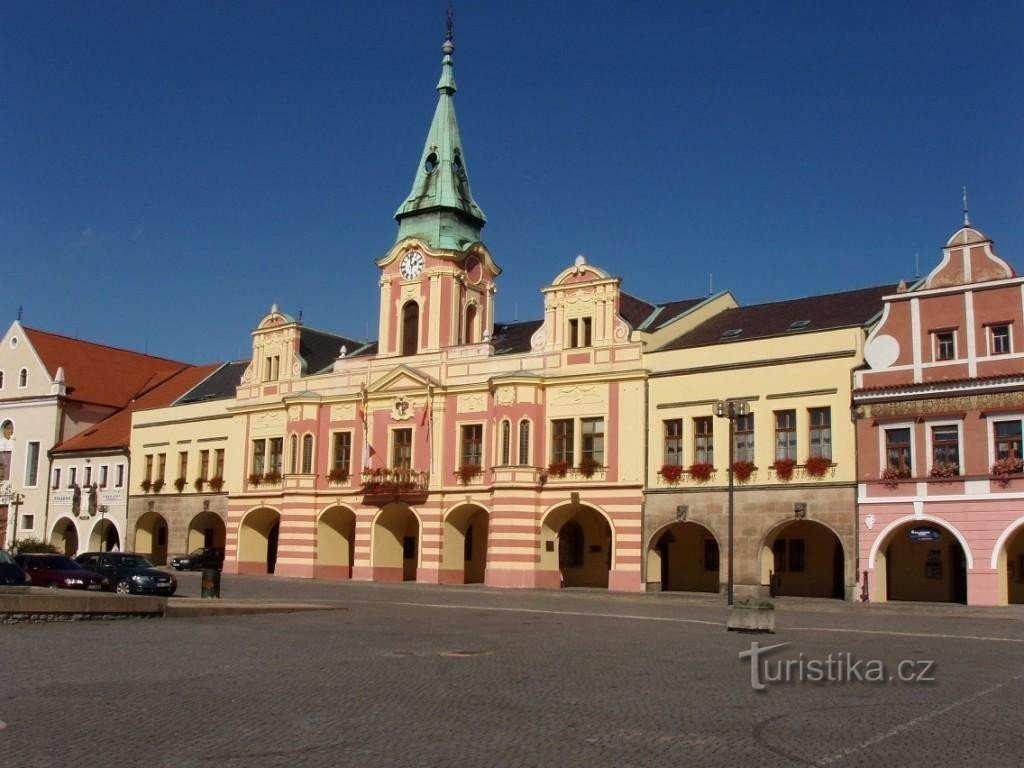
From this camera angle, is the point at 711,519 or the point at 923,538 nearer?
the point at 923,538

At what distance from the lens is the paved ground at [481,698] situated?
35.7 ft

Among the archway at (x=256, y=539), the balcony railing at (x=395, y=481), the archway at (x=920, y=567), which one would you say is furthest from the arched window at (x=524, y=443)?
the archway at (x=256, y=539)

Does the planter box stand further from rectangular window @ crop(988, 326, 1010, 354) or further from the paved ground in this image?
rectangular window @ crop(988, 326, 1010, 354)

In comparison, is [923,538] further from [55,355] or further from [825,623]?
[55,355]

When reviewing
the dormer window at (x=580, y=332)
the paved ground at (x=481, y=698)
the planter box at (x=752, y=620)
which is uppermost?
the dormer window at (x=580, y=332)

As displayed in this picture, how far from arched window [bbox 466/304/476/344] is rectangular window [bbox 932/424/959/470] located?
23.3 metres

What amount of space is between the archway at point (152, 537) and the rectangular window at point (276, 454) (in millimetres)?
10275

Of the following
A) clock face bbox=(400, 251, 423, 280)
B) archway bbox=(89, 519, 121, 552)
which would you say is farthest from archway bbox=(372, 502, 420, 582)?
archway bbox=(89, 519, 121, 552)

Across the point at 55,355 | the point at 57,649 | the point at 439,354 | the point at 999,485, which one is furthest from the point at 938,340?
the point at 55,355

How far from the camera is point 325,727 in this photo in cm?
1197

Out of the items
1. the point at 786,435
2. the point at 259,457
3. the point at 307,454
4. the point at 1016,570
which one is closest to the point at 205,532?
the point at 259,457

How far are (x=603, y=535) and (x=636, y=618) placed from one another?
20.3 metres

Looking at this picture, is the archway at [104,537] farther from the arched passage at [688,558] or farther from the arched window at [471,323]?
the arched passage at [688,558]

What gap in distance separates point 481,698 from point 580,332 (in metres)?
35.1
